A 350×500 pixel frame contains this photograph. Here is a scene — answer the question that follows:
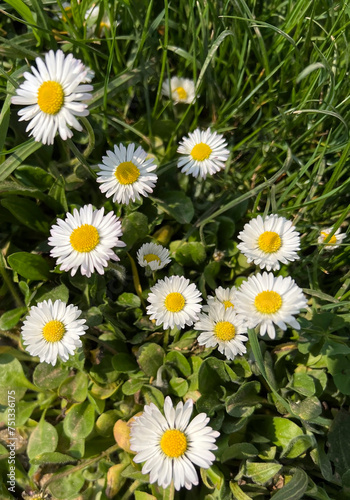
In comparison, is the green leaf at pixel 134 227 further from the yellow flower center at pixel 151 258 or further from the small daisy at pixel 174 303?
the small daisy at pixel 174 303

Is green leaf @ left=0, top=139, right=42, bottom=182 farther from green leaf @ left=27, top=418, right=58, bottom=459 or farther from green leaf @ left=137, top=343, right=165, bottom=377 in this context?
green leaf @ left=27, top=418, right=58, bottom=459

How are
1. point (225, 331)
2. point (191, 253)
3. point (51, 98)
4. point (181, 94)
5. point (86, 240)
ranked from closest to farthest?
1. point (51, 98)
2. point (86, 240)
3. point (225, 331)
4. point (191, 253)
5. point (181, 94)

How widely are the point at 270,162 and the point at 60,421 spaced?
1786mm

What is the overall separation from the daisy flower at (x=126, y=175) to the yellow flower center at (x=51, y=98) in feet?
1.36

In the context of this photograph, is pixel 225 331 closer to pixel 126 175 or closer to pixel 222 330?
pixel 222 330

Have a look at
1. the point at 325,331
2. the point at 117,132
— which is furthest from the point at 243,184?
the point at 325,331

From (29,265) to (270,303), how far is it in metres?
1.20

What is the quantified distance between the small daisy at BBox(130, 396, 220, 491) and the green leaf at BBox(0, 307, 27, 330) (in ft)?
2.83

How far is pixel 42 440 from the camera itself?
2227 millimetres

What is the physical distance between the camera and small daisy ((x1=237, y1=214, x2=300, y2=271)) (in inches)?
76.5

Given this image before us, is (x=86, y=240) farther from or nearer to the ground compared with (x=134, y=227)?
nearer to the ground

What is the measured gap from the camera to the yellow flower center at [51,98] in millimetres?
1711

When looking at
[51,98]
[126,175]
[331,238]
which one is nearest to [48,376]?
[126,175]

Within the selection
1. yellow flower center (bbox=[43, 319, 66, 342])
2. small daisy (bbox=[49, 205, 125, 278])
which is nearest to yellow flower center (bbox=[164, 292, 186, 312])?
small daisy (bbox=[49, 205, 125, 278])
